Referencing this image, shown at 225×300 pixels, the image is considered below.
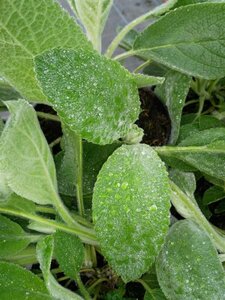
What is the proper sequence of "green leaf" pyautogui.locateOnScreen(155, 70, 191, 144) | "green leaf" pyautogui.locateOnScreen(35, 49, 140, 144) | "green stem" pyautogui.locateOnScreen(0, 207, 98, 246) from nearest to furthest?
"green leaf" pyautogui.locateOnScreen(35, 49, 140, 144)
"green stem" pyautogui.locateOnScreen(0, 207, 98, 246)
"green leaf" pyautogui.locateOnScreen(155, 70, 191, 144)

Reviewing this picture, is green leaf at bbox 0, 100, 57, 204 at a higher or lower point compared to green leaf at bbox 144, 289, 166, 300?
higher

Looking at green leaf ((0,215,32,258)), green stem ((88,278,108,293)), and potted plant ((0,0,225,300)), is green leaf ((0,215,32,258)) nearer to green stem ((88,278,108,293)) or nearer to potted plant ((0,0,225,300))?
potted plant ((0,0,225,300))

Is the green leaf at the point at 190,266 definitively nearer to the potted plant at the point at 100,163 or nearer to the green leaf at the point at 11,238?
the potted plant at the point at 100,163

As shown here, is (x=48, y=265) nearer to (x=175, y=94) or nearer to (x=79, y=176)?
(x=79, y=176)

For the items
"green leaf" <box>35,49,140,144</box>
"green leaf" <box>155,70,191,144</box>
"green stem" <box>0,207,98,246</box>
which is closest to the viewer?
"green leaf" <box>35,49,140,144</box>

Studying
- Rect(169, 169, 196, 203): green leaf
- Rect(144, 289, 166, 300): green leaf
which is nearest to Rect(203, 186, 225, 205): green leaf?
Rect(169, 169, 196, 203): green leaf

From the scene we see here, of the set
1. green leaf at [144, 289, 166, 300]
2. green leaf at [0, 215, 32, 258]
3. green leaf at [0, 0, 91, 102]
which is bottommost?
green leaf at [144, 289, 166, 300]

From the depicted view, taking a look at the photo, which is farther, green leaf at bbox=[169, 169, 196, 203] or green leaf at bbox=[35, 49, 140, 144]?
green leaf at bbox=[169, 169, 196, 203]

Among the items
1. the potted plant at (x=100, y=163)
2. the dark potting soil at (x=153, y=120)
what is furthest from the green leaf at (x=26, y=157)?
the dark potting soil at (x=153, y=120)

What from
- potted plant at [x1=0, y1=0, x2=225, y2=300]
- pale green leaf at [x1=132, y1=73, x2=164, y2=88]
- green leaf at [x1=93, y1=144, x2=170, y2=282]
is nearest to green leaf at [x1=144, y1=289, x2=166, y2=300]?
potted plant at [x1=0, y1=0, x2=225, y2=300]
